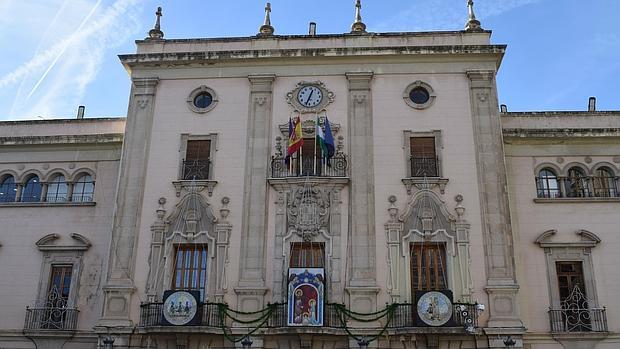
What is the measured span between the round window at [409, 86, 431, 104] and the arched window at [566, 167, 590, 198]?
566 cm

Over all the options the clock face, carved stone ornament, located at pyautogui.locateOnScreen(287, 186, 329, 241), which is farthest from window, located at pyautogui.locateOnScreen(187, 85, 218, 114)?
carved stone ornament, located at pyautogui.locateOnScreen(287, 186, 329, 241)

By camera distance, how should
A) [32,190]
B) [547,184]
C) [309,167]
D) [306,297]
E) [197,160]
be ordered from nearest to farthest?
[306,297] → [309,167] → [197,160] → [547,184] → [32,190]

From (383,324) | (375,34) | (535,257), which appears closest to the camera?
(383,324)

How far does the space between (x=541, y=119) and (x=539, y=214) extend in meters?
3.87

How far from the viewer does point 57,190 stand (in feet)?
79.9

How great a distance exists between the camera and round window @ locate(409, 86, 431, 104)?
2270 centimetres

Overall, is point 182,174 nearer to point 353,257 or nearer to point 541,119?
point 353,257

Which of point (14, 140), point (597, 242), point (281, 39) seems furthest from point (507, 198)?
point (14, 140)

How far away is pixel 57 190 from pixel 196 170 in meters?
5.94

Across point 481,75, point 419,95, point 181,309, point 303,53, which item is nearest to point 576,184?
point 481,75

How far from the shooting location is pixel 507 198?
68.8 ft

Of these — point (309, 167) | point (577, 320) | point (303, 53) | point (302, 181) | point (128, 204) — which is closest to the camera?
point (577, 320)

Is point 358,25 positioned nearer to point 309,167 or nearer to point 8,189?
point 309,167

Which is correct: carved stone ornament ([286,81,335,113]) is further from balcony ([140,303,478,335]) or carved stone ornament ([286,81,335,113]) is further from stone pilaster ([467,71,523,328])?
balcony ([140,303,478,335])
